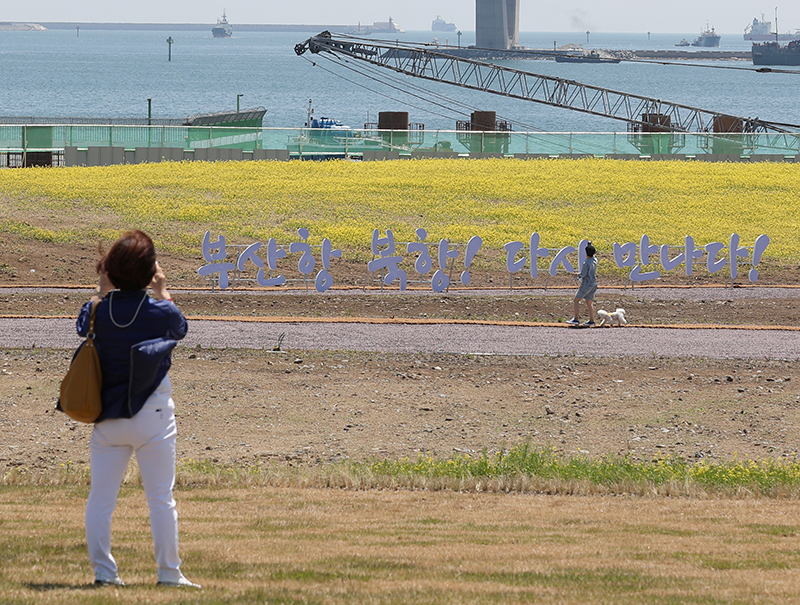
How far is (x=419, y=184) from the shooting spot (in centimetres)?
3653

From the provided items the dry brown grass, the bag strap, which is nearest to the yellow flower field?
the dry brown grass

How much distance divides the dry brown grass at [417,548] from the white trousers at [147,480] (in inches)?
7.4

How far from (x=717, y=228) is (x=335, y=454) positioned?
22692 millimetres

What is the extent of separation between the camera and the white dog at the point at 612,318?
19172mm

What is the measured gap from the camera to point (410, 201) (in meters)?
33.9

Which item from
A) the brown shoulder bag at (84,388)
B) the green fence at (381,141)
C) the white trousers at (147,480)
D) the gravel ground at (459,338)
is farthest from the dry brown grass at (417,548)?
the green fence at (381,141)

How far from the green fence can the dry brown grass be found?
1371 inches

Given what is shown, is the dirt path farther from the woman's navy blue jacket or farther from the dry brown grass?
the woman's navy blue jacket

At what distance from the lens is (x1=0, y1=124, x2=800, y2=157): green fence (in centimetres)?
4219

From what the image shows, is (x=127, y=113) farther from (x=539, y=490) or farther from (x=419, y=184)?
(x=539, y=490)

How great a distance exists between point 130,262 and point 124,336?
400mm

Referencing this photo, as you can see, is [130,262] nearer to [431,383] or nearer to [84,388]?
[84,388]

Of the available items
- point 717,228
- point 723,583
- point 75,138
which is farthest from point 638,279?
point 75,138

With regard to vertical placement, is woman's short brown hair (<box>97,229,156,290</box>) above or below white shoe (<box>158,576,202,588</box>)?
above
